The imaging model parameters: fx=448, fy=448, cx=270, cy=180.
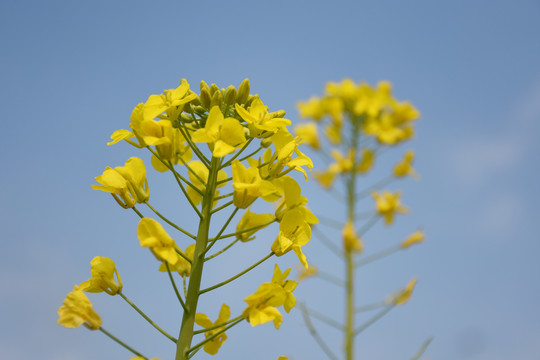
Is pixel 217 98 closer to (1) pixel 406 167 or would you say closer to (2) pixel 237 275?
(2) pixel 237 275

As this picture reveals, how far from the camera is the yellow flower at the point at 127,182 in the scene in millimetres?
1648

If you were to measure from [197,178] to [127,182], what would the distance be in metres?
0.33

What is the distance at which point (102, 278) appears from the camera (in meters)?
1.60

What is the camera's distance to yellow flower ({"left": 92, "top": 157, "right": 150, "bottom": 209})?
1648 millimetres

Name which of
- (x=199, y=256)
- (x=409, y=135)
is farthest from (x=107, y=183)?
(x=409, y=135)

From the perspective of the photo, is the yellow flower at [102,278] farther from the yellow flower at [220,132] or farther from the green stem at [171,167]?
the yellow flower at [220,132]

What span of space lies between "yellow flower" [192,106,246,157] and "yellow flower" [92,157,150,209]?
0.96 ft

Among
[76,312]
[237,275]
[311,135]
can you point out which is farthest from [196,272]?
[311,135]

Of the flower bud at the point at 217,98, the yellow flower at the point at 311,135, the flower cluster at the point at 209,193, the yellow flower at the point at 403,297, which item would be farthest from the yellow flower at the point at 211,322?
the yellow flower at the point at 311,135

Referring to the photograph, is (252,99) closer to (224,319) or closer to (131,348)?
(224,319)

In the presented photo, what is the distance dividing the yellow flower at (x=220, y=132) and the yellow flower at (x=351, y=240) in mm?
3432

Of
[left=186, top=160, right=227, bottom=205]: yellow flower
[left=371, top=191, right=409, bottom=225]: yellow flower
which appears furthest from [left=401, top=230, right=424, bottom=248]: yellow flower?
[left=186, top=160, right=227, bottom=205]: yellow flower

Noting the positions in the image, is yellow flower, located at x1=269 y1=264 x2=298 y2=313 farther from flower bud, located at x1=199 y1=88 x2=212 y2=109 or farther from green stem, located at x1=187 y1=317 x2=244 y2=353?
flower bud, located at x1=199 y1=88 x2=212 y2=109

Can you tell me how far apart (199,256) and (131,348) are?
373 mm
